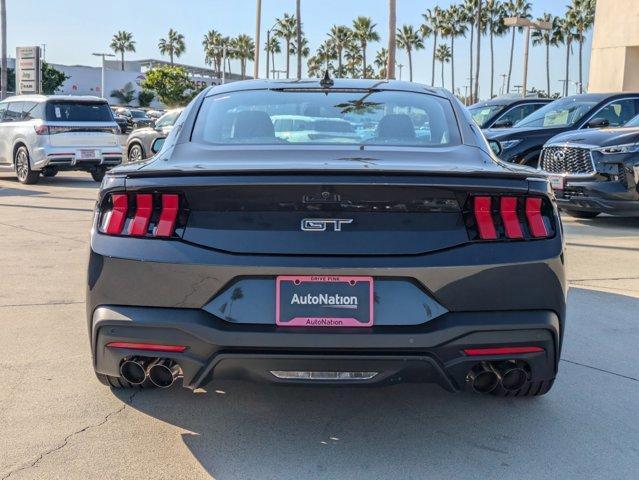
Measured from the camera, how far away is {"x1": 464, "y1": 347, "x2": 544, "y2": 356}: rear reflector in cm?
303

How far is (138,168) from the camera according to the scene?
3.29m

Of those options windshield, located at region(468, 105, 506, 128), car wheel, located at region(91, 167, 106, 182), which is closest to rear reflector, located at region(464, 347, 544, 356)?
windshield, located at region(468, 105, 506, 128)

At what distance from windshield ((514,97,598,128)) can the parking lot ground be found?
339 inches

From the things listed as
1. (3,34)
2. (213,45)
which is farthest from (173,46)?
(3,34)

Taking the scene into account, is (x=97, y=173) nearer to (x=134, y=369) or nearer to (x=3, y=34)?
(x=134, y=369)

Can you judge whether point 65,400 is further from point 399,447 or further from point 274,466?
point 399,447

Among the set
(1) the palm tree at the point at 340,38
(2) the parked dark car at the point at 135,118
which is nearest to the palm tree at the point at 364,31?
(1) the palm tree at the point at 340,38

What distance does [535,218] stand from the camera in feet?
10.5

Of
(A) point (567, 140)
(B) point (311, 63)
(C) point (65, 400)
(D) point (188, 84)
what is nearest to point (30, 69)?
(A) point (567, 140)

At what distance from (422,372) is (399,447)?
0.55 metres

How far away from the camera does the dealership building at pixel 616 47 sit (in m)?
31.1

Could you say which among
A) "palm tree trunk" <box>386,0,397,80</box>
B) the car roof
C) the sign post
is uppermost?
"palm tree trunk" <box>386,0,397,80</box>

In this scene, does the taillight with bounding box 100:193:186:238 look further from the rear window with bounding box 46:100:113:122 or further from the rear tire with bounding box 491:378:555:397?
the rear window with bounding box 46:100:113:122

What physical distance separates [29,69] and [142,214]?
27.6 m
